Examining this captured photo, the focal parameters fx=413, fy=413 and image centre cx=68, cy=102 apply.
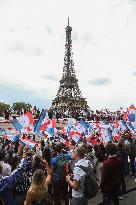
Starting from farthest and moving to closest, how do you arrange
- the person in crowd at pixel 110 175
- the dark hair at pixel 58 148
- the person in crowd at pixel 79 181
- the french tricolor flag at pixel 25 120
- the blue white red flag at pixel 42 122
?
1. the french tricolor flag at pixel 25 120
2. the blue white red flag at pixel 42 122
3. the dark hair at pixel 58 148
4. the person in crowd at pixel 110 175
5. the person in crowd at pixel 79 181

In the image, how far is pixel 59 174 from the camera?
9.81 meters

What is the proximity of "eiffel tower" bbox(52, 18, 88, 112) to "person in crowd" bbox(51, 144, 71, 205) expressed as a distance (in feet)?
317

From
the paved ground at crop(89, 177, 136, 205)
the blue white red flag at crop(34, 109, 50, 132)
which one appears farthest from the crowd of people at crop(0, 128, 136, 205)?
the blue white red flag at crop(34, 109, 50, 132)

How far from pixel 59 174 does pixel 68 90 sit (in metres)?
106

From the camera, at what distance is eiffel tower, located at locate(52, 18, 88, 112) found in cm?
11038

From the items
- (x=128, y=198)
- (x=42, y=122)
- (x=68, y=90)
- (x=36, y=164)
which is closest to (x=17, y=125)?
(x=42, y=122)

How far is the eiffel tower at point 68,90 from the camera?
362 feet

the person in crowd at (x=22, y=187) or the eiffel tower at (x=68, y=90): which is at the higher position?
the eiffel tower at (x=68, y=90)

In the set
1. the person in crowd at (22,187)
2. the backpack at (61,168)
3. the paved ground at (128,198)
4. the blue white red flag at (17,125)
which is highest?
the blue white red flag at (17,125)

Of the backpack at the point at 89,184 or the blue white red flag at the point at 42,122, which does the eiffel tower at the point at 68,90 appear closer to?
the blue white red flag at the point at 42,122

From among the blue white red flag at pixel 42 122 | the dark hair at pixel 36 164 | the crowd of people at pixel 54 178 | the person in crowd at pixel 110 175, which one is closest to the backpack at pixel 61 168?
the crowd of people at pixel 54 178

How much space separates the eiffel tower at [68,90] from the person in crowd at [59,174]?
96767 mm

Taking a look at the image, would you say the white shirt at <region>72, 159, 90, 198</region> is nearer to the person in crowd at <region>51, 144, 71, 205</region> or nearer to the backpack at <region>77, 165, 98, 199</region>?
the backpack at <region>77, 165, 98, 199</region>

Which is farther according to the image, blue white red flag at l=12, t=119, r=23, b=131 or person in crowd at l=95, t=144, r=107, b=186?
blue white red flag at l=12, t=119, r=23, b=131
